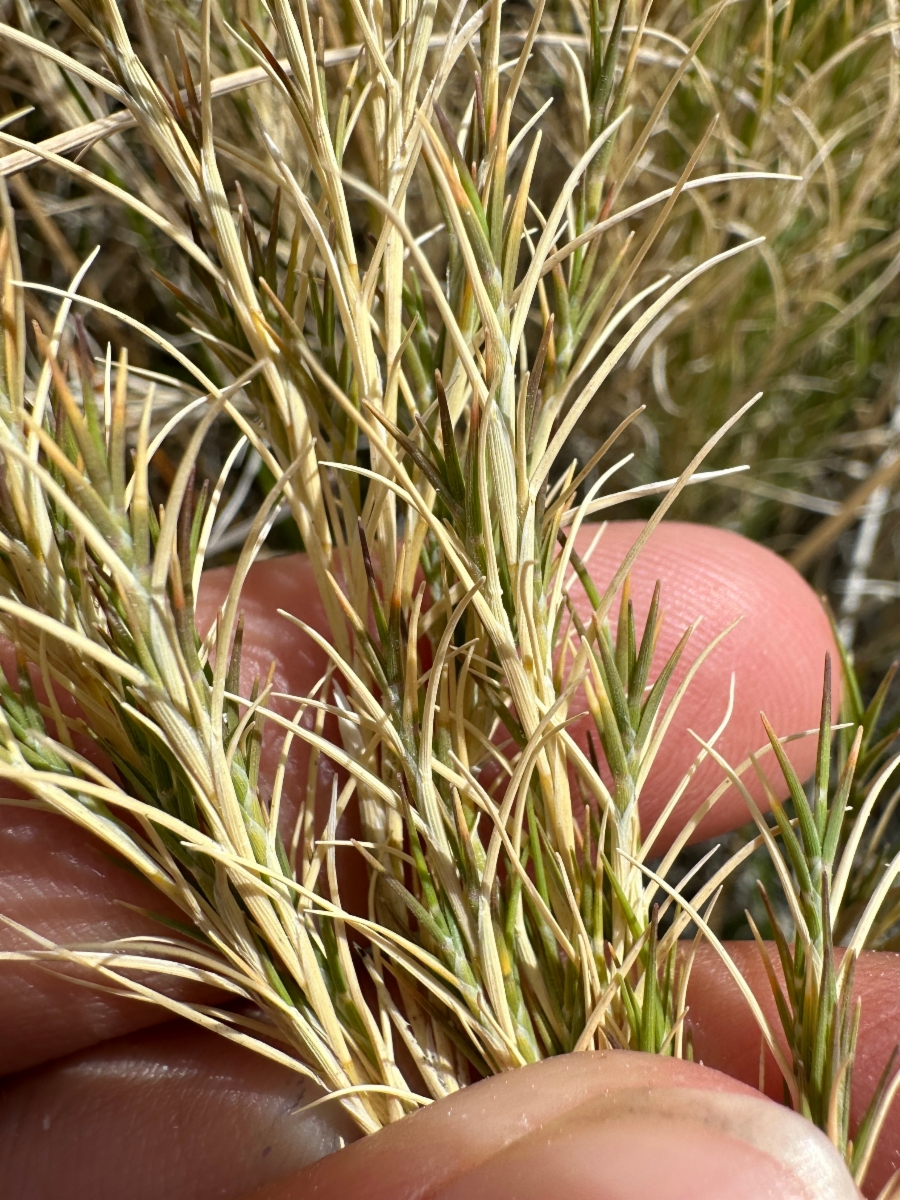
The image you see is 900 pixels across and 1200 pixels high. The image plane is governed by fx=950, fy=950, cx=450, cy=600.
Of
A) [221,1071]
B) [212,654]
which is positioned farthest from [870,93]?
[221,1071]

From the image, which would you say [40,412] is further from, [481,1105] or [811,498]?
[811,498]

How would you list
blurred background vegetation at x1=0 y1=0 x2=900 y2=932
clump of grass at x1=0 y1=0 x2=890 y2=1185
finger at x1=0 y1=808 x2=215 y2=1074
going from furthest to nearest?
1. blurred background vegetation at x1=0 y1=0 x2=900 y2=932
2. finger at x1=0 y1=808 x2=215 y2=1074
3. clump of grass at x1=0 y1=0 x2=890 y2=1185

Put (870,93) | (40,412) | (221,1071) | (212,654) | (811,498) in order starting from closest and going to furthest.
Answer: (40,412), (212,654), (221,1071), (870,93), (811,498)

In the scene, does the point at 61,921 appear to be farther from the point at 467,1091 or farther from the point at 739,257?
the point at 739,257

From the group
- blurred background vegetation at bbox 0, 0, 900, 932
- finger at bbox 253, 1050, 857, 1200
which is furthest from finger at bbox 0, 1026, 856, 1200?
blurred background vegetation at bbox 0, 0, 900, 932

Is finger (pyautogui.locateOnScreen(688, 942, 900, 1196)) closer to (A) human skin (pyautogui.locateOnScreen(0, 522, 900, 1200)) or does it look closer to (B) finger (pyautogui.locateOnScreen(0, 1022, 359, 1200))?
(A) human skin (pyautogui.locateOnScreen(0, 522, 900, 1200))

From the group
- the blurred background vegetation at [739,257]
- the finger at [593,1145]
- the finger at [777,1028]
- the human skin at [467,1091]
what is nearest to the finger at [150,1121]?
the human skin at [467,1091]
